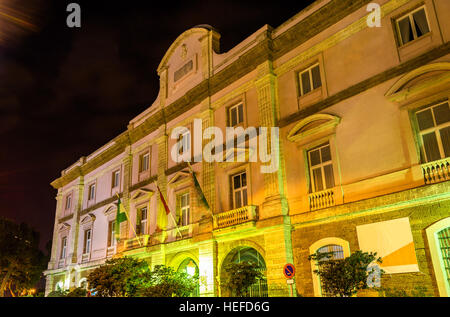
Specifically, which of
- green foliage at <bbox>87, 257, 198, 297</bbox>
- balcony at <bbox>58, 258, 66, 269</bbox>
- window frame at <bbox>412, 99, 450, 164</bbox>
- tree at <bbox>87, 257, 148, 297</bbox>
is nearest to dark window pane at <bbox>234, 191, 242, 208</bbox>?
green foliage at <bbox>87, 257, 198, 297</bbox>

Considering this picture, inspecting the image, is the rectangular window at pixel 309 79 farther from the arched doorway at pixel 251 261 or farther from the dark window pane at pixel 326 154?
the arched doorway at pixel 251 261

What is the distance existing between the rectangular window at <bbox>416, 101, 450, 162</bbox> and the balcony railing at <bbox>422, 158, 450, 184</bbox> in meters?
0.38

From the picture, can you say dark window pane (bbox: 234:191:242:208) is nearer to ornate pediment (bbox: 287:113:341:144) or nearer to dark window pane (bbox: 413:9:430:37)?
ornate pediment (bbox: 287:113:341:144)

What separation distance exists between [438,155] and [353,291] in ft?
16.3

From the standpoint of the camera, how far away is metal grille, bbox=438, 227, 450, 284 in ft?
36.1

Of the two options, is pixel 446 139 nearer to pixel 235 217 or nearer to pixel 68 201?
pixel 235 217

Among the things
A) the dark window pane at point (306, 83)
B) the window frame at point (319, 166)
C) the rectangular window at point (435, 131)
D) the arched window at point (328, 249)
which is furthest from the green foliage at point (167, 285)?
the rectangular window at point (435, 131)

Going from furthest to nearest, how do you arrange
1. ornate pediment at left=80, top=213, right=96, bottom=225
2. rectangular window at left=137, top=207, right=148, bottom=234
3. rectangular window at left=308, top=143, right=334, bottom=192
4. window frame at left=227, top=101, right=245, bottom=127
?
ornate pediment at left=80, top=213, right=96, bottom=225, rectangular window at left=137, top=207, right=148, bottom=234, window frame at left=227, top=101, right=245, bottom=127, rectangular window at left=308, top=143, right=334, bottom=192

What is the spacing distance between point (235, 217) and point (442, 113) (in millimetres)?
9117

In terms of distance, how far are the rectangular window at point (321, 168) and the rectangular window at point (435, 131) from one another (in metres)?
3.50

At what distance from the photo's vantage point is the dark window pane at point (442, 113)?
1189 centimetres

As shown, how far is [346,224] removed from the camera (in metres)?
13.5
